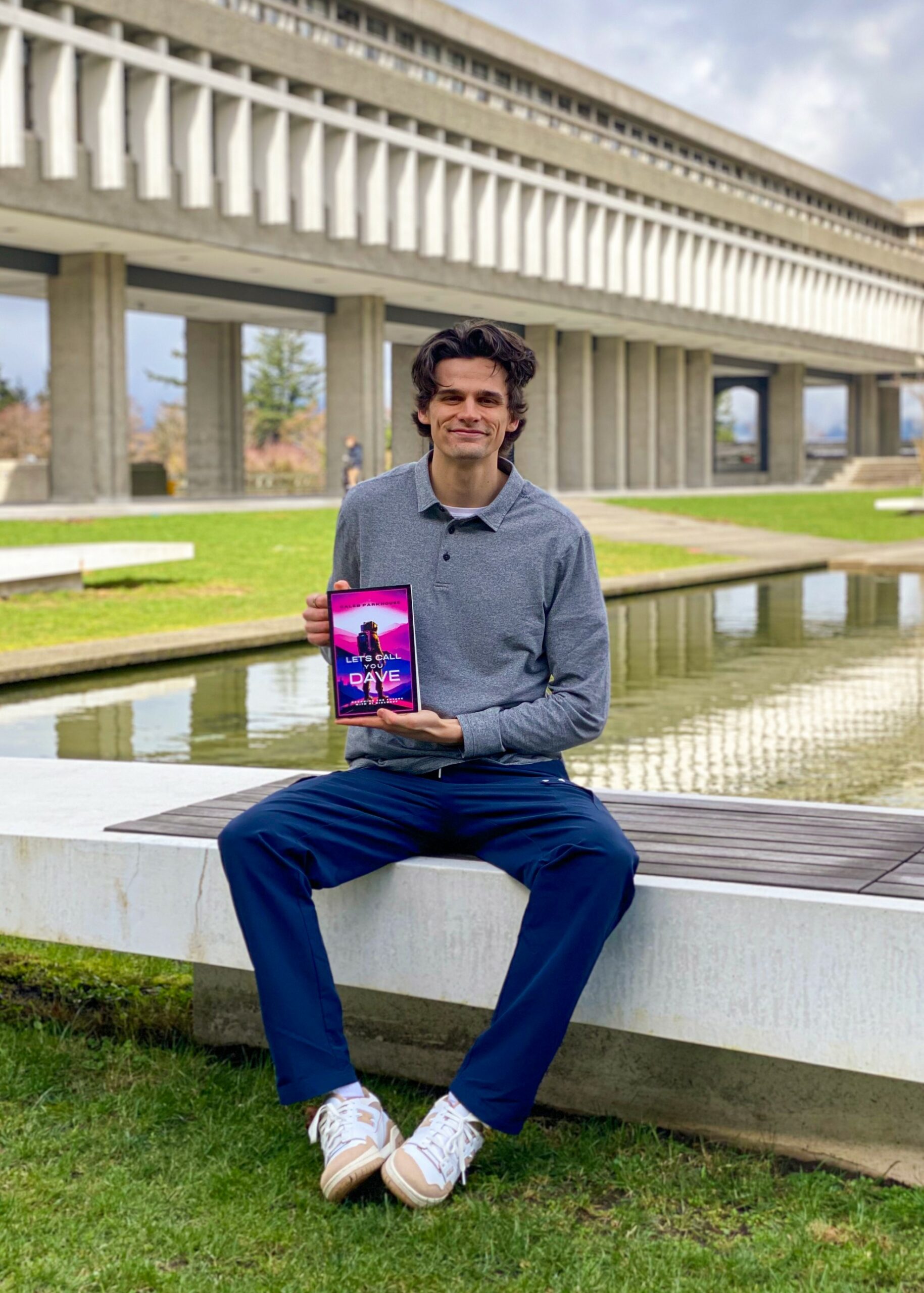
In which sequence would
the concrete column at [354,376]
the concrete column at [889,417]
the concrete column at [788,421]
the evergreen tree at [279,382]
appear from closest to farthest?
the concrete column at [354,376]
the concrete column at [788,421]
the concrete column at [889,417]
the evergreen tree at [279,382]

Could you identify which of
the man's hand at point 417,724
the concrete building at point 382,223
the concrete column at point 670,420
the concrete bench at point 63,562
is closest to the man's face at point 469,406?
the man's hand at point 417,724

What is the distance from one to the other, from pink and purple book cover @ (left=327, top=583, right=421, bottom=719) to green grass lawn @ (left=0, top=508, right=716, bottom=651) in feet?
32.3

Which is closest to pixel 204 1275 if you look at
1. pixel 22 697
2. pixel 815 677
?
pixel 22 697

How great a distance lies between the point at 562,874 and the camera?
3.53 meters

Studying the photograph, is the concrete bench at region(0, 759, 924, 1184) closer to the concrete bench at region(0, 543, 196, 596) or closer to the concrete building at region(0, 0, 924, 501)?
the concrete bench at region(0, 543, 196, 596)

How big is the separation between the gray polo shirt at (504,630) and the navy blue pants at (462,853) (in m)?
0.13

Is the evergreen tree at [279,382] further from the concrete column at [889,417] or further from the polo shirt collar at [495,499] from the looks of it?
the polo shirt collar at [495,499]

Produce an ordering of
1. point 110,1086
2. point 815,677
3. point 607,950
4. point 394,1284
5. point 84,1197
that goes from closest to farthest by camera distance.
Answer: point 394,1284 → point 84,1197 → point 607,950 → point 110,1086 → point 815,677

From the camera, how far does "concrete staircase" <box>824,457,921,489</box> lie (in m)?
73.2

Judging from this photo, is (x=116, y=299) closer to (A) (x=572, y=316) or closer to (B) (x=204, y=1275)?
(A) (x=572, y=316)

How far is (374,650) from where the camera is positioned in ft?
12.9

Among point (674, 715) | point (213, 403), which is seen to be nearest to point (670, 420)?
point (213, 403)

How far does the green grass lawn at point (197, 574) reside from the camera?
15531mm

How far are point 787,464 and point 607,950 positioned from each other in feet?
243
